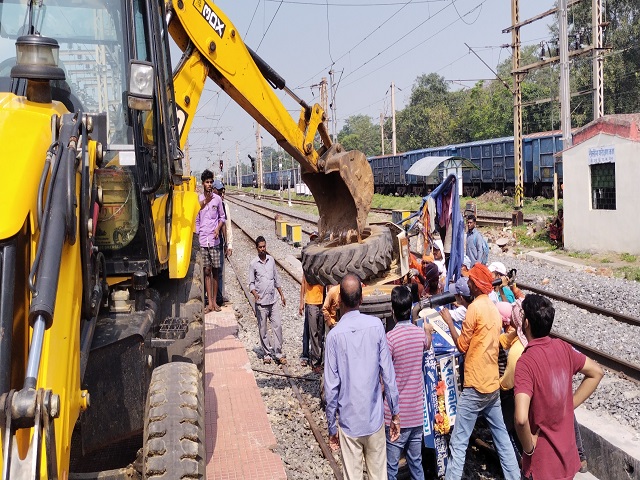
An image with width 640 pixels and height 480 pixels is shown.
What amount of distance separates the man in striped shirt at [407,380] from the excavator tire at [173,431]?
5.32 feet

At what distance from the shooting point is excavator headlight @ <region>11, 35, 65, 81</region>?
129 inches

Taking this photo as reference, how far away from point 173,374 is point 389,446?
1.86 meters

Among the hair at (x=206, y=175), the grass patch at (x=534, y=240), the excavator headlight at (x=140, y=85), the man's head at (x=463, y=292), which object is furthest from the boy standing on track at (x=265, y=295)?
the grass patch at (x=534, y=240)

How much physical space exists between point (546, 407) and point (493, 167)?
3666 cm

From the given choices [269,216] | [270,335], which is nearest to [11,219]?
[270,335]

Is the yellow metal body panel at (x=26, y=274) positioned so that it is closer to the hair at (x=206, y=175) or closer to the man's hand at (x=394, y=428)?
the man's hand at (x=394, y=428)

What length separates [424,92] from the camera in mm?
85188

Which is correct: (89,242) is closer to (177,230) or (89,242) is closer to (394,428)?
Answer: (177,230)

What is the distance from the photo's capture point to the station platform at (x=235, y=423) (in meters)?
5.96

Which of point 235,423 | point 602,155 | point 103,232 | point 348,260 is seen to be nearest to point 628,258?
point 602,155

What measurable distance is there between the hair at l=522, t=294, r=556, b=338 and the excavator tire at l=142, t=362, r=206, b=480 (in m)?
2.12

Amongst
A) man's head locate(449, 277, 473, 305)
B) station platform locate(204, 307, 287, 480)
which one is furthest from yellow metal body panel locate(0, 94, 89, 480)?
man's head locate(449, 277, 473, 305)

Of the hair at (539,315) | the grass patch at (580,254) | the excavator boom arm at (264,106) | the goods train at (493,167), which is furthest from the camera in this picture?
the goods train at (493,167)

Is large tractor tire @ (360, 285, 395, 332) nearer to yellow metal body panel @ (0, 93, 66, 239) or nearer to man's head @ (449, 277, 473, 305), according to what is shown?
man's head @ (449, 277, 473, 305)
